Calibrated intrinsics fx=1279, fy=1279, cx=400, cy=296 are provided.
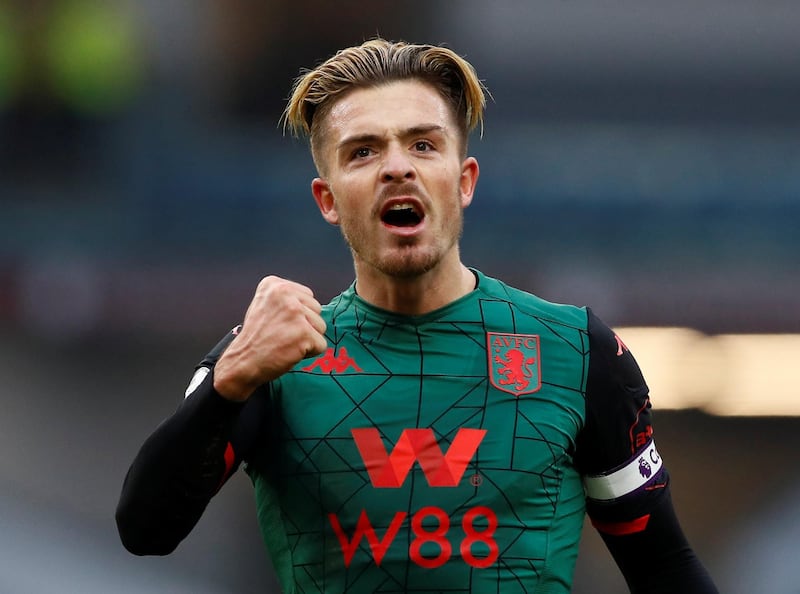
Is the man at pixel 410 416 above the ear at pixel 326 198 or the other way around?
the other way around

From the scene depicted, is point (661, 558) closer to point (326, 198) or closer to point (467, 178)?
point (467, 178)

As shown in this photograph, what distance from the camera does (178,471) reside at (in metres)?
2.42

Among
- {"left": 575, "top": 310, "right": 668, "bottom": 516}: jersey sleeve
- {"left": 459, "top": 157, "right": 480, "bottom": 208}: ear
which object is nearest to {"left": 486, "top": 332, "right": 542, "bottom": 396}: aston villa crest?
{"left": 575, "top": 310, "right": 668, "bottom": 516}: jersey sleeve

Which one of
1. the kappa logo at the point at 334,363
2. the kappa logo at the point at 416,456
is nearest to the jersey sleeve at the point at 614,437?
the kappa logo at the point at 416,456

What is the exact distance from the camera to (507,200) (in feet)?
21.9

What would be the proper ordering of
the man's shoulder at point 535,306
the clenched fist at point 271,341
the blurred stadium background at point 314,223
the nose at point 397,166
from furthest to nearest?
1. the blurred stadium background at point 314,223
2. the man's shoulder at point 535,306
3. the nose at point 397,166
4. the clenched fist at point 271,341

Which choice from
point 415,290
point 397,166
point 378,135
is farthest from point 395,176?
point 415,290

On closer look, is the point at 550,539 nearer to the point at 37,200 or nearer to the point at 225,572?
the point at 225,572

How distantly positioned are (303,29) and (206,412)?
16.2 ft

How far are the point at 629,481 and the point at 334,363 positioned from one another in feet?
2.18

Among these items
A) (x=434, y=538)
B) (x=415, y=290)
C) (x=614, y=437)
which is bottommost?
(x=434, y=538)

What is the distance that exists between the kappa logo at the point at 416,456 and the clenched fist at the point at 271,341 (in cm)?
29

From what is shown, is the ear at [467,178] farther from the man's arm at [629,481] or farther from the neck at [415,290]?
the man's arm at [629,481]

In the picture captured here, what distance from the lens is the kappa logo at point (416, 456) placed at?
2535 millimetres
